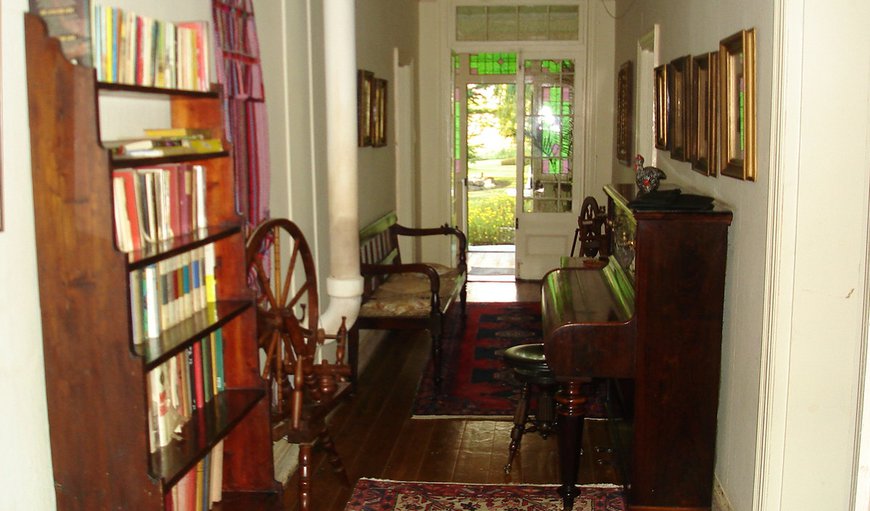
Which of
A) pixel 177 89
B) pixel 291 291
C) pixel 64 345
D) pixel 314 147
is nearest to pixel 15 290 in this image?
pixel 64 345

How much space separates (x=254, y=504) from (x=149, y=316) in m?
0.83

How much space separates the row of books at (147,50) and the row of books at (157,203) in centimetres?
24

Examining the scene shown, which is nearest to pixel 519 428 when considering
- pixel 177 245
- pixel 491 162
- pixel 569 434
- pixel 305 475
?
pixel 569 434

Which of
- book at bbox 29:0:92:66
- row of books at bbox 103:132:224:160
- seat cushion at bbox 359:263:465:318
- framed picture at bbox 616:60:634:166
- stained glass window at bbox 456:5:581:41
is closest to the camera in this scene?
book at bbox 29:0:92:66

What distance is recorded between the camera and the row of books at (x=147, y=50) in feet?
7.16

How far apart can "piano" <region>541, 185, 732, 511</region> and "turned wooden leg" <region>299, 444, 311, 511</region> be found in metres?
1.01

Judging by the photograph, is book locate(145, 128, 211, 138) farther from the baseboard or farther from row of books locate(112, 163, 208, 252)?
→ the baseboard

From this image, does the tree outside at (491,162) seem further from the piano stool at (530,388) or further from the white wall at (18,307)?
Answer: the white wall at (18,307)

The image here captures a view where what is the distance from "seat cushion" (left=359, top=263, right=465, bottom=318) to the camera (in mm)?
5512

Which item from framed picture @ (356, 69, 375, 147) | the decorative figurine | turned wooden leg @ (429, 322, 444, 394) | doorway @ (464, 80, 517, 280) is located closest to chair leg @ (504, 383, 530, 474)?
the decorative figurine

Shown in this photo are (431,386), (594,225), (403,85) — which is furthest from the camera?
(403,85)

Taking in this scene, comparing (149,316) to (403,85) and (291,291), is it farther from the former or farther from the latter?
(403,85)

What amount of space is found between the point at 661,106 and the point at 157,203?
3.60m

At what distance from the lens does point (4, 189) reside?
2.12m
